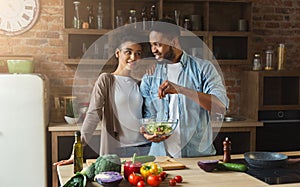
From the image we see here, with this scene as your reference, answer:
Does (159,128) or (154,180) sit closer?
(154,180)

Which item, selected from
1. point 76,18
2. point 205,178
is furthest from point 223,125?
point 205,178

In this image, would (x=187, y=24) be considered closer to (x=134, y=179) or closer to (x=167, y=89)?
(x=167, y=89)

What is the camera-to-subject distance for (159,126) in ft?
8.95

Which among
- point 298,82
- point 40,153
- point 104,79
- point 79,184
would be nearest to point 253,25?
point 298,82

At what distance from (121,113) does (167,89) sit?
1.18ft

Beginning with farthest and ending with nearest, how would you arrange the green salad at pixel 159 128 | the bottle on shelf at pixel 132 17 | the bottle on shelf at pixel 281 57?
1. the bottle on shelf at pixel 281 57
2. the bottle on shelf at pixel 132 17
3. the green salad at pixel 159 128

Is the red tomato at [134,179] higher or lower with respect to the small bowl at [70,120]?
lower

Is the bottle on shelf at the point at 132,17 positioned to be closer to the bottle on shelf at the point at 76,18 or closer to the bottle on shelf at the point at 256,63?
the bottle on shelf at the point at 76,18

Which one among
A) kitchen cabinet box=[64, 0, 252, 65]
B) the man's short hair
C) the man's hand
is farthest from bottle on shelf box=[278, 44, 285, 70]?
the man's hand

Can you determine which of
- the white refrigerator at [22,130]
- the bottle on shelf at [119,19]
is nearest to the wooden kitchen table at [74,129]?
the white refrigerator at [22,130]

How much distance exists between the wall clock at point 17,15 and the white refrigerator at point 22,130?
2.46ft

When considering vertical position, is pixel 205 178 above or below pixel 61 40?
below

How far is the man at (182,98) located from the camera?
280cm

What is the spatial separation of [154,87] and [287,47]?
253cm
